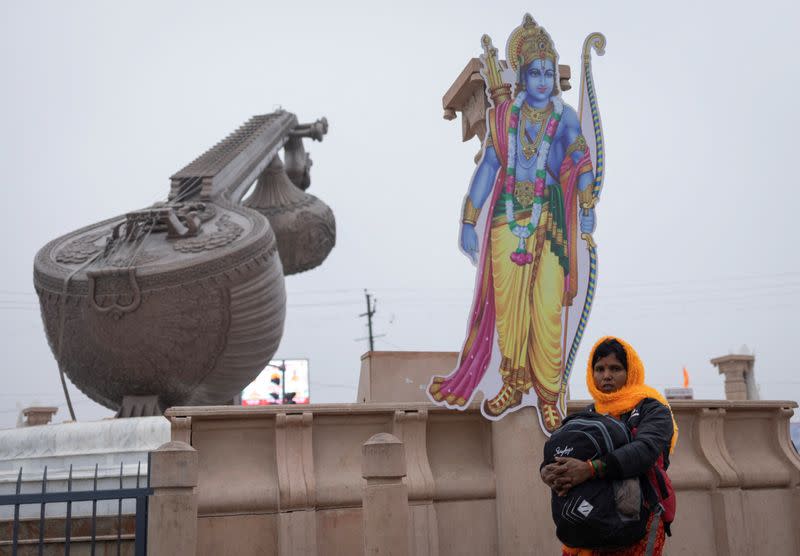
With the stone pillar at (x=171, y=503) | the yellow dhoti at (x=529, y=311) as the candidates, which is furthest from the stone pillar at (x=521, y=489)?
the stone pillar at (x=171, y=503)

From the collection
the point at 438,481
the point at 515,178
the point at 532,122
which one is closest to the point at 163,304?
the point at 438,481

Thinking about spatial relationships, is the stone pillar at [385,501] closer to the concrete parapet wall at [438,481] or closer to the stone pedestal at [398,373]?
the concrete parapet wall at [438,481]

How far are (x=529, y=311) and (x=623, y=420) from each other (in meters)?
2.95

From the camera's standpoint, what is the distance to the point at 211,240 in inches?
352

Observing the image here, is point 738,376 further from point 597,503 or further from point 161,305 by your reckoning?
point 597,503

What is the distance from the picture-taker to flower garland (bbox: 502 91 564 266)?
6.17 m

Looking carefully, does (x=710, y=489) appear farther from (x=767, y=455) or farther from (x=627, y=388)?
(x=627, y=388)

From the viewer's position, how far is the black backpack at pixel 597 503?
2.91 m

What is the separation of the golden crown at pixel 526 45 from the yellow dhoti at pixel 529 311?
1.14 meters

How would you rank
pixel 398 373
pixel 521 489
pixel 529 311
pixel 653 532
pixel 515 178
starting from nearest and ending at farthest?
pixel 653 532
pixel 521 489
pixel 529 311
pixel 515 178
pixel 398 373

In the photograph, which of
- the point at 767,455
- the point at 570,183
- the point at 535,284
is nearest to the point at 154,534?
the point at 535,284

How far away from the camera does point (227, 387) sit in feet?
31.0

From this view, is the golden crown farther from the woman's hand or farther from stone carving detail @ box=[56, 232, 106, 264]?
stone carving detail @ box=[56, 232, 106, 264]

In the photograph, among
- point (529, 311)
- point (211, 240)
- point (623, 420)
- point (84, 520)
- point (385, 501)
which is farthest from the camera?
point (211, 240)
